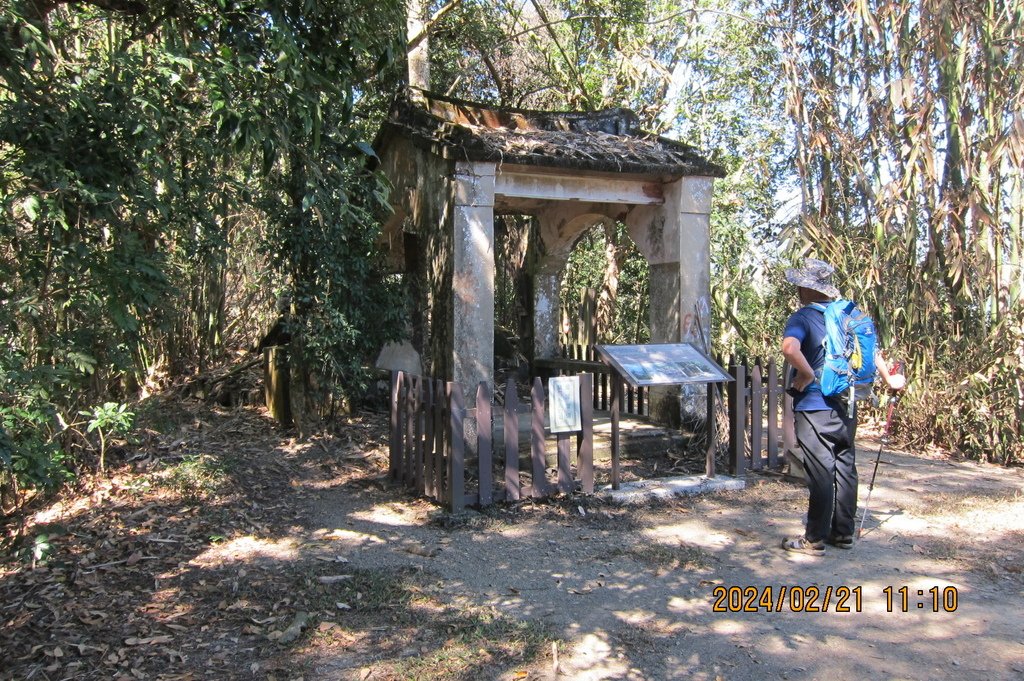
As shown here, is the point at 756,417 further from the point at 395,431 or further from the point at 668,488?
the point at 395,431

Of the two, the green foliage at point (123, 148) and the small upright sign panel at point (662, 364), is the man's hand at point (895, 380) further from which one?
the green foliage at point (123, 148)

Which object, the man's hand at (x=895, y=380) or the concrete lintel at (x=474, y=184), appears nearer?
the man's hand at (x=895, y=380)

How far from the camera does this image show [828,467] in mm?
4887

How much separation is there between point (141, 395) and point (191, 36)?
5.79 metres

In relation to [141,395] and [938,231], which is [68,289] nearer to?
[141,395]

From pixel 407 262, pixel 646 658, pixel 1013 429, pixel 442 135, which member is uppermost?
pixel 442 135

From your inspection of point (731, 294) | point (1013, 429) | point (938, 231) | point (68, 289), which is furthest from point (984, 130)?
point (68, 289)

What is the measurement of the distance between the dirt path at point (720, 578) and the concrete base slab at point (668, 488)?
144 mm

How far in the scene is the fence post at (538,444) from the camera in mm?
6066

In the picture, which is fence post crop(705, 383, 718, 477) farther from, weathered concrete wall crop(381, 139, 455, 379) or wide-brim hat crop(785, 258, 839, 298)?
weathered concrete wall crop(381, 139, 455, 379)

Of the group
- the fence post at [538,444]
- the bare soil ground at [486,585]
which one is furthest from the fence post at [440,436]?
the fence post at [538,444]

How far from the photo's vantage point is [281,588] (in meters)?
4.39

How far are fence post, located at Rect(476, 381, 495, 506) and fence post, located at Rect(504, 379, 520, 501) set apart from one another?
0.15 meters
